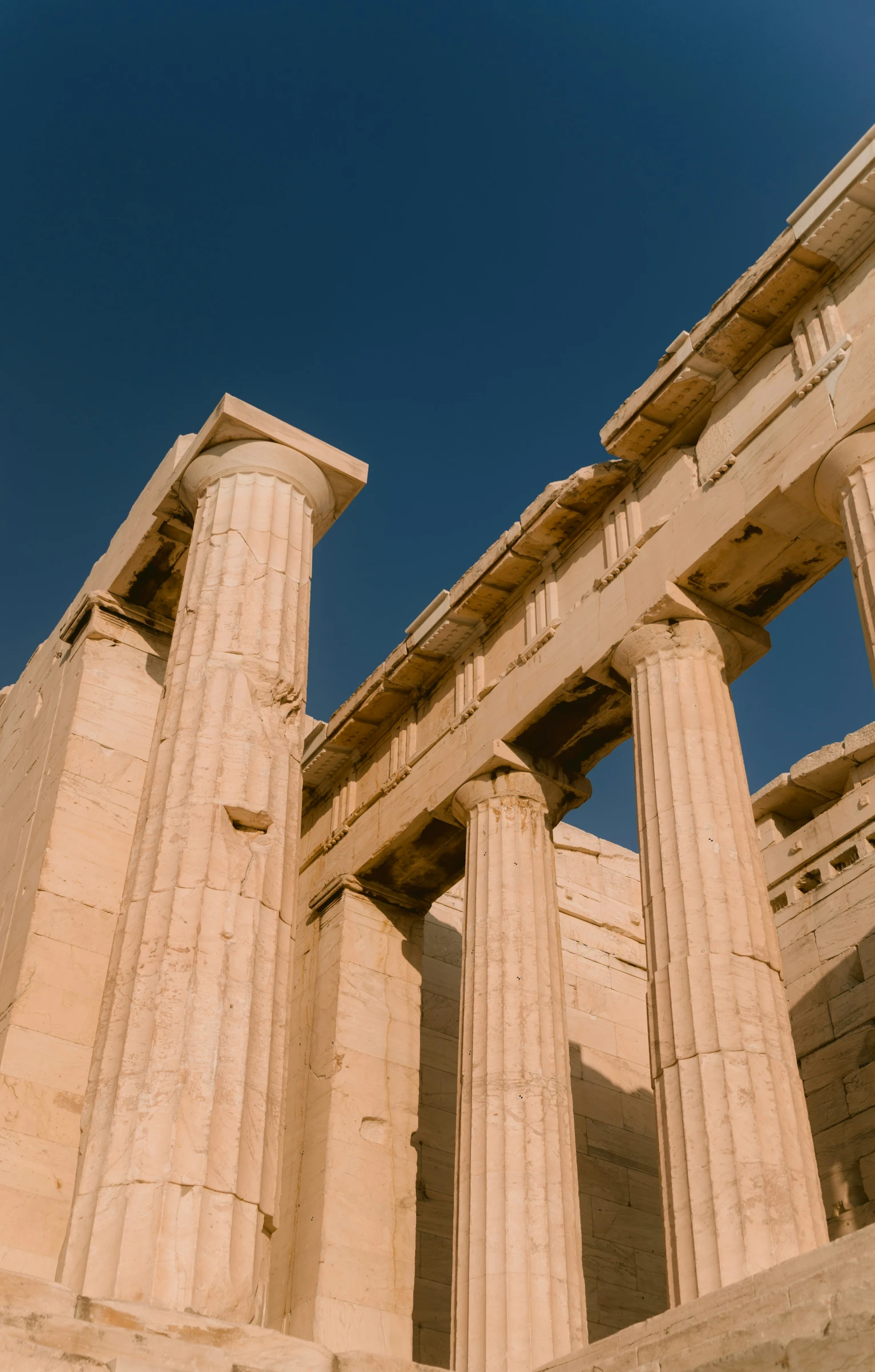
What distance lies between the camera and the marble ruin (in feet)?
28.2

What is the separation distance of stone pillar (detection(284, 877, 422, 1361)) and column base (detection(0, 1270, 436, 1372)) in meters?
6.70

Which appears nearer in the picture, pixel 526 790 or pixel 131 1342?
pixel 131 1342

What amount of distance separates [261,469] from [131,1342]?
8283mm

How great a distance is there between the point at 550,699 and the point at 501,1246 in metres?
5.70

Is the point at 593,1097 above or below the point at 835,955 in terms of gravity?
below

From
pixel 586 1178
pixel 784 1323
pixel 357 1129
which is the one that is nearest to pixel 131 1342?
pixel 784 1323

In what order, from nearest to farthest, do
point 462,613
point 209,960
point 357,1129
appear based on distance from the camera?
point 209,960
point 357,1129
point 462,613

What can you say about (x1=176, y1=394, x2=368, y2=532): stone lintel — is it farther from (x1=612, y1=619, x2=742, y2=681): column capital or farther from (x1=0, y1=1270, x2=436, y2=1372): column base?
(x1=0, y1=1270, x2=436, y2=1372): column base

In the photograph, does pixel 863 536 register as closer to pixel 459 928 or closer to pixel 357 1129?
pixel 357 1129

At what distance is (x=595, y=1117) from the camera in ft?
62.8

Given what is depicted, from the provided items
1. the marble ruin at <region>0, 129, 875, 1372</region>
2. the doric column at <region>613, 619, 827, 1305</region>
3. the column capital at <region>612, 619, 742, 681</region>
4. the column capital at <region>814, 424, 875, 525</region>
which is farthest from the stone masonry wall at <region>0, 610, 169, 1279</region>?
the column capital at <region>814, 424, 875, 525</region>

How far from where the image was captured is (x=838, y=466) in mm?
12047

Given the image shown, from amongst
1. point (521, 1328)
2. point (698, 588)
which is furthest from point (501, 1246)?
point (698, 588)

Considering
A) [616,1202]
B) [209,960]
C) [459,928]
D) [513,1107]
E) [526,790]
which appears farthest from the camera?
[459,928]
